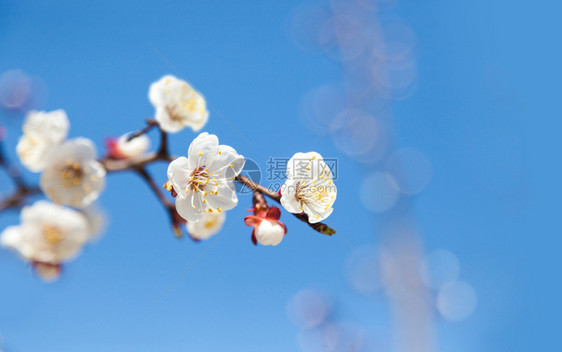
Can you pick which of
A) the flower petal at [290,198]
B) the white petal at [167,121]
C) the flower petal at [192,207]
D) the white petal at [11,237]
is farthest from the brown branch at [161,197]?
the white petal at [11,237]

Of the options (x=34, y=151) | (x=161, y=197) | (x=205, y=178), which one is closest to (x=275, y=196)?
(x=205, y=178)

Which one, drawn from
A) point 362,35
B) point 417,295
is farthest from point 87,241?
point 417,295

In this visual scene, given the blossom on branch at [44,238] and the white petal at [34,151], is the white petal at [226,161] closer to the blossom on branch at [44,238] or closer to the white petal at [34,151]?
the white petal at [34,151]

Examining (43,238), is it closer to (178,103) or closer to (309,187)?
(178,103)

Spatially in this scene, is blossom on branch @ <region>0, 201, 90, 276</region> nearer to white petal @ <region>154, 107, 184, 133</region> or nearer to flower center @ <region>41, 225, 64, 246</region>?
flower center @ <region>41, 225, 64, 246</region>

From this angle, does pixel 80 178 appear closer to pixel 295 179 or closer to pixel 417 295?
pixel 295 179

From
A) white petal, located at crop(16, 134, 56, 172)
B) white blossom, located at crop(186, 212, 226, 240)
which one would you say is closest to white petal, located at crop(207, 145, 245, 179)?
white blossom, located at crop(186, 212, 226, 240)
